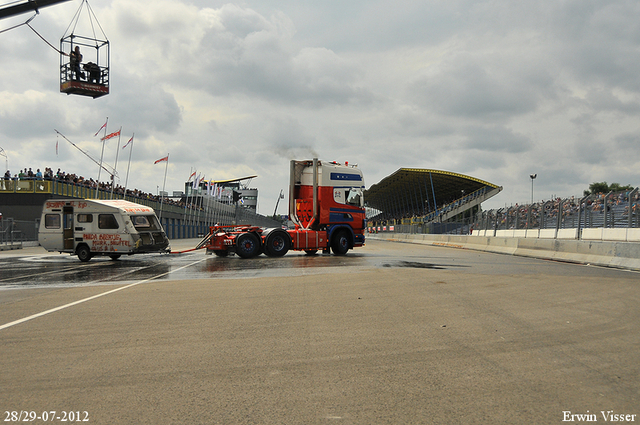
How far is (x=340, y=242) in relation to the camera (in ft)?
72.2

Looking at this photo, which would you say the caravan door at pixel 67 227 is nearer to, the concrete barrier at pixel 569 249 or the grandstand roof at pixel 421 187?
the concrete barrier at pixel 569 249

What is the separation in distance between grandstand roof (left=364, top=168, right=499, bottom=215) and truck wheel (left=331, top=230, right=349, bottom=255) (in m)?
50.9

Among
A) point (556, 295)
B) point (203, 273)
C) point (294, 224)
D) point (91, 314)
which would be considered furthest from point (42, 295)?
point (294, 224)

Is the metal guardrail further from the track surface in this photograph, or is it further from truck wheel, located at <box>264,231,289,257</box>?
truck wheel, located at <box>264,231,289,257</box>

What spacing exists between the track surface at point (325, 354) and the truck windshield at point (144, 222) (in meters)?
9.82

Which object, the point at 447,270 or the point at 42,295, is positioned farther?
the point at 447,270

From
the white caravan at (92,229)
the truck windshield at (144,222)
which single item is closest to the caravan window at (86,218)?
the white caravan at (92,229)

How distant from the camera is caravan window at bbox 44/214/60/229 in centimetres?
1959

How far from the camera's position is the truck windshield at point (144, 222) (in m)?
19.6

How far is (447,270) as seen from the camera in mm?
14031

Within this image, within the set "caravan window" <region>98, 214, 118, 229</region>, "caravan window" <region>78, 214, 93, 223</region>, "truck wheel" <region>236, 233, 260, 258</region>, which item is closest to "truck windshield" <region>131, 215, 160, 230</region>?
"caravan window" <region>98, 214, 118, 229</region>

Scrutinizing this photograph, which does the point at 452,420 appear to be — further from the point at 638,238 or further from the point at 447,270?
the point at 638,238

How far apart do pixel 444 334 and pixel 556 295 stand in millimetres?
4145

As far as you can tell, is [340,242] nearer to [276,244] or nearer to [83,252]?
[276,244]
